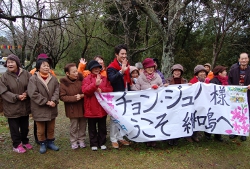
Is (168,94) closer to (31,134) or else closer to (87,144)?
(87,144)

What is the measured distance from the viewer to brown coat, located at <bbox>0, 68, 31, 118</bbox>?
3.59 meters

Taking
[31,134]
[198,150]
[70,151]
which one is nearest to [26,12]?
[31,134]

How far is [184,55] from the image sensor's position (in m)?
13.8

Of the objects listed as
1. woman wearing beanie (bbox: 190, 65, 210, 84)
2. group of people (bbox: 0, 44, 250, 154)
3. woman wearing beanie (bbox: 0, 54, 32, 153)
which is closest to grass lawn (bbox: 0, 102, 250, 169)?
group of people (bbox: 0, 44, 250, 154)

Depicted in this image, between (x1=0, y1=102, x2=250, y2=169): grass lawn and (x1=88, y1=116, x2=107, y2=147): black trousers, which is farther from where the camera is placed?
(x1=88, y1=116, x2=107, y2=147): black trousers

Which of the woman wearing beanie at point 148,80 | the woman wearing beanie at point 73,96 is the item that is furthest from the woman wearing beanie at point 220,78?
the woman wearing beanie at point 73,96

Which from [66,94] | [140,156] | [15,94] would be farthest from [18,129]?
[140,156]

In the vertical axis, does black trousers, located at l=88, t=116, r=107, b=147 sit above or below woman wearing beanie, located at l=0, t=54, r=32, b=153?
below

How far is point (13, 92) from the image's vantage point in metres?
3.67

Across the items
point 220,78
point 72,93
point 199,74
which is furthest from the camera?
point 220,78

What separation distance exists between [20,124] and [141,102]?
7.46 feet

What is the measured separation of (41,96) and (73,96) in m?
0.53

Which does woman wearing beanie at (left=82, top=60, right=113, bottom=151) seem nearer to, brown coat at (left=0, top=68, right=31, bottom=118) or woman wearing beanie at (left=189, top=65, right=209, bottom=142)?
brown coat at (left=0, top=68, right=31, bottom=118)

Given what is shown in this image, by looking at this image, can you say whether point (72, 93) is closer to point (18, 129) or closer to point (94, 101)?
point (94, 101)
